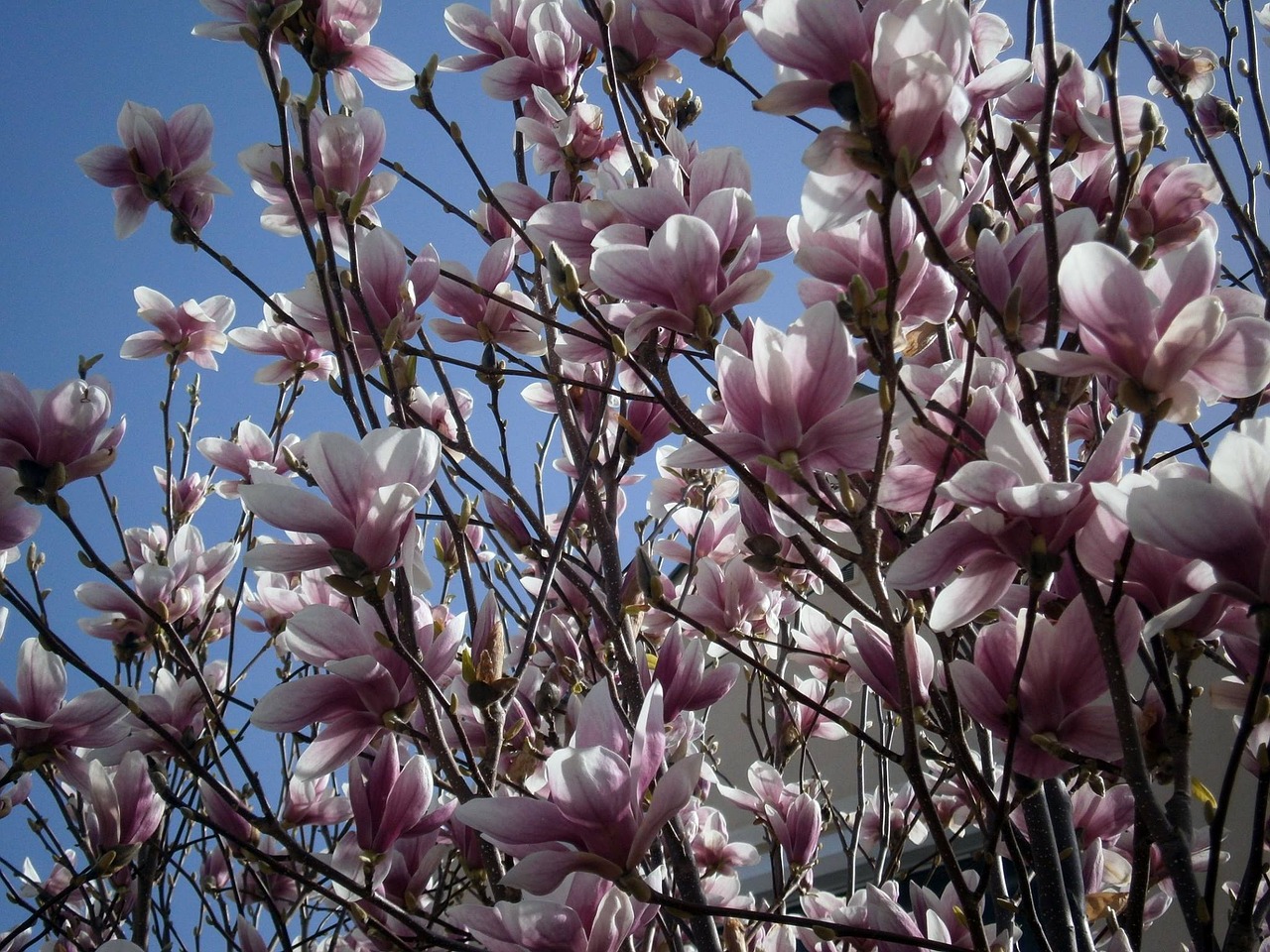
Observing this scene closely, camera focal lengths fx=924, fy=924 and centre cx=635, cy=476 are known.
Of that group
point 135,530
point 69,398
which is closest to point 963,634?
point 69,398

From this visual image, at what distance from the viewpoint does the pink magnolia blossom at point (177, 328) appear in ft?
5.91

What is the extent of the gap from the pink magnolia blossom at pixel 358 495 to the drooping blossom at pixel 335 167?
0.37 metres

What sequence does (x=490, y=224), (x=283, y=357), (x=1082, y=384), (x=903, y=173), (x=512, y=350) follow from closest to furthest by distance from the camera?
(x=903, y=173) < (x=1082, y=384) < (x=512, y=350) < (x=490, y=224) < (x=283, y=357)

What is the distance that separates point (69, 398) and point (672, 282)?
718 mm

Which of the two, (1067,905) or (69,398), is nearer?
(1067,905)

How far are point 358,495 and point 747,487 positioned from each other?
15.8 inches

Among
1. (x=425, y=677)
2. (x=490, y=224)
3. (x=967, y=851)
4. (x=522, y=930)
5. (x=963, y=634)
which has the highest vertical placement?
(x=490, y=224)

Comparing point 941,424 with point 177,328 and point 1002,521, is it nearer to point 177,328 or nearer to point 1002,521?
point 1002,521

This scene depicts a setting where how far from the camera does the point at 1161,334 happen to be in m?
0.63

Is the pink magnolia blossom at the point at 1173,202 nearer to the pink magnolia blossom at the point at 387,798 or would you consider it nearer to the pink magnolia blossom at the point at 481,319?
the pink magnolia blossom at the point at 481,319

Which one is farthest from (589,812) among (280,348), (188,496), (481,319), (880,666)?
(188,496)

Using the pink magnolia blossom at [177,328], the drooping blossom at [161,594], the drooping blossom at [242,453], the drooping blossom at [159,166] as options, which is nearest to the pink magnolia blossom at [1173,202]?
the drooping blossom at [159,166]

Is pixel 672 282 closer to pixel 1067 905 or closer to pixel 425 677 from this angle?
pixel 425 677

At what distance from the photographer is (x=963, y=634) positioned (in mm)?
1023
